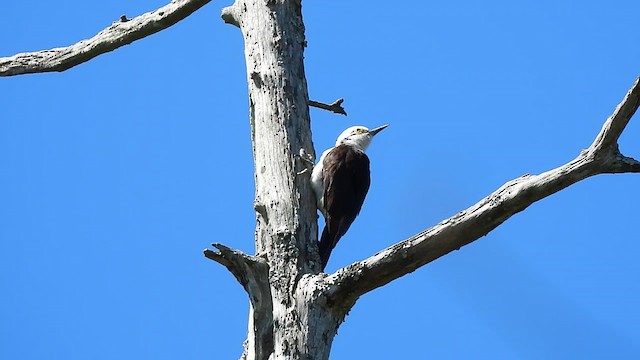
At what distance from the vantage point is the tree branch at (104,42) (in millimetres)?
6191

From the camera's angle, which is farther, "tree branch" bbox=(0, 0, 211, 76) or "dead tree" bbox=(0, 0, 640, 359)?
"tree branch" bbox=(0, 0, 211, 76)

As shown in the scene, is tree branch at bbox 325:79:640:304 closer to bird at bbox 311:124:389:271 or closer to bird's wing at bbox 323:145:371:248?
bird at bbox 311:124:389:271

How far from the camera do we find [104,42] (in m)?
6.33

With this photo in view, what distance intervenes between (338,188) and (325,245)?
0.55m

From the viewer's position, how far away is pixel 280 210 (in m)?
4.98

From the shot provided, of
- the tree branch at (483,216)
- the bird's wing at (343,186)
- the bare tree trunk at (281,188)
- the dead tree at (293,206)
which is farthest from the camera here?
the bird's wing at (343,186)

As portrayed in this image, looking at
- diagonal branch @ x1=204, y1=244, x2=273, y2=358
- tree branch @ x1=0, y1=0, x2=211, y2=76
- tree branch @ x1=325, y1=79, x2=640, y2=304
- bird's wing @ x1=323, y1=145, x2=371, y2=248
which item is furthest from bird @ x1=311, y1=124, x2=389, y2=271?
tree branch @ x1=0, y1=0, x2=211, y2=76

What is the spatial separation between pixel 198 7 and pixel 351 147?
138 cm

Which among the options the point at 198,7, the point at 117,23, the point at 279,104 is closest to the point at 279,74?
the point at 279,104

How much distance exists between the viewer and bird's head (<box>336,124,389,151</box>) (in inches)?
279

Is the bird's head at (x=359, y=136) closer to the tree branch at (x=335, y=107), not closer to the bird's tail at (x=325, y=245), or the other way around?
the tree branch at (x=335, y=107)

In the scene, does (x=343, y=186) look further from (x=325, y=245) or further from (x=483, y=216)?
(x=483, y=216)

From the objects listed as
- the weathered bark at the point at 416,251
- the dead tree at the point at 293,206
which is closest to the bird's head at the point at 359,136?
the dead tree at the point at 293,206

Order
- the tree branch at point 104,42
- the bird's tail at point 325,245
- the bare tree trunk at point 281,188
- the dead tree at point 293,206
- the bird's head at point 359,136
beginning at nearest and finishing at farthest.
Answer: the dead tree at point 293,206, the bare tree trunk at point 281,188, the bird's tail at point 325,245, the tree branch at point 104,42, the bird's head at point 359,136
